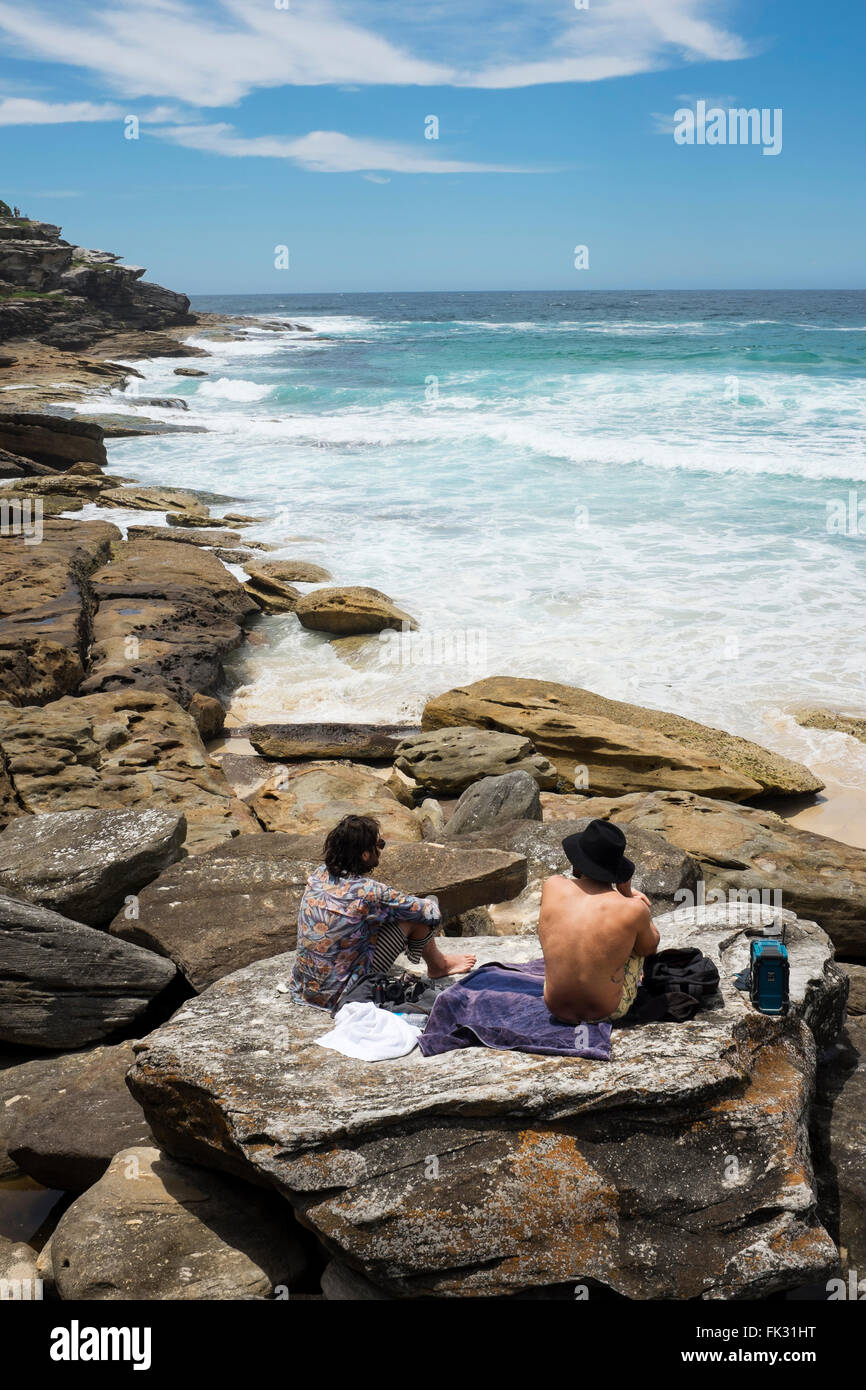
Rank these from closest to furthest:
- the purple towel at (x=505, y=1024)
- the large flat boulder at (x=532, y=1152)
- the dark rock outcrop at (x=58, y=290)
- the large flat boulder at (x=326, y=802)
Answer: the large flat boulder at (x=532, y=1152), the purple towel at (x=505, y=1024), the large flat boulder at (x=326, y=802), the dark rock outcrop at (x=58, y=290)

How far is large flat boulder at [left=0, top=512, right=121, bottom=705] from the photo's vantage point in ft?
31.1

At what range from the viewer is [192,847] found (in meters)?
6.89

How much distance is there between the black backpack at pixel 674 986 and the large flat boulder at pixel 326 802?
11.3ft

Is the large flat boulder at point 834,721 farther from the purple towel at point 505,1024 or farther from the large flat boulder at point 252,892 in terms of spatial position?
the purple towel at point 505,1024

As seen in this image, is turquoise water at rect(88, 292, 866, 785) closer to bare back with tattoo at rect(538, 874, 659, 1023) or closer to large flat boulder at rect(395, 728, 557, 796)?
large flat boulder at rect(395, 728, 557, 796)

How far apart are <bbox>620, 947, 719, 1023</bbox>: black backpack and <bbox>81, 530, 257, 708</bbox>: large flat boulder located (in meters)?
6.82

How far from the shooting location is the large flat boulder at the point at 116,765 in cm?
Result: 748

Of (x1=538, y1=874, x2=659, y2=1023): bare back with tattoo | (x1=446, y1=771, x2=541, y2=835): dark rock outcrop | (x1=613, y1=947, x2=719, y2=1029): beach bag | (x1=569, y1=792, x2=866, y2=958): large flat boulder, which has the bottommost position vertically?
(x1=569, y1=792, x2=866, y2=958): large flat boulder

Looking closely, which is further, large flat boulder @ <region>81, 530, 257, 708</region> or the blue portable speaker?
large flat boulder @ <region>81, 530, 257, 708</region>

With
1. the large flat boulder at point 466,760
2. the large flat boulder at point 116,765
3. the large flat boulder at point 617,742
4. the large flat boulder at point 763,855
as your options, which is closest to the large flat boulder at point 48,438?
the large flat boulder at point 116,765

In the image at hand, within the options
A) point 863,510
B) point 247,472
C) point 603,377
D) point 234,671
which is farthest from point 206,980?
point 603,377

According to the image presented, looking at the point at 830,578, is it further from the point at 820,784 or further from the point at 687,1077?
the point at 687,1077

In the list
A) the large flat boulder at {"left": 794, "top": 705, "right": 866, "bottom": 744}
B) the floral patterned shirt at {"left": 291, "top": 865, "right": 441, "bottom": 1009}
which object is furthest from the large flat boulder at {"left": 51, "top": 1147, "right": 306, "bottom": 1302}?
the large flat boulder at {"left": 794, "top": 705, "right": 866, "bottom": 744}

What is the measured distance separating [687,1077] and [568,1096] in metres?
0.43
